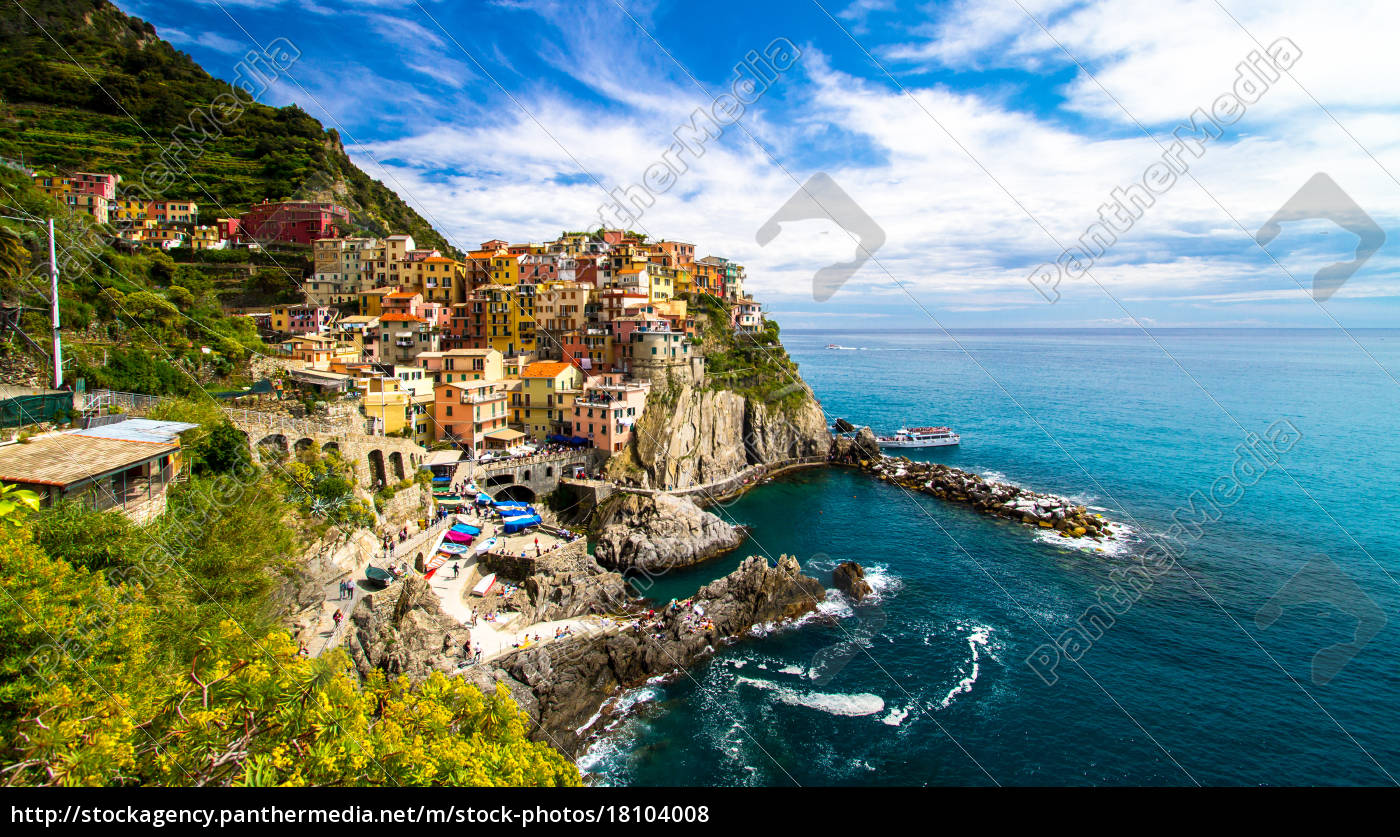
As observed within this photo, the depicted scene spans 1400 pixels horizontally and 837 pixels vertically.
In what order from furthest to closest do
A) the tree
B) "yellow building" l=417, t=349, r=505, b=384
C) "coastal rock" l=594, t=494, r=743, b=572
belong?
1. "yellow building" l=417, t=349, r=505, b=384
2. "coastal rock" l=594, t=494, r=743, b=572
3. the tree

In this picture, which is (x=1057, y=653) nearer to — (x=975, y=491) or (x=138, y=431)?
(x=975, y=491)

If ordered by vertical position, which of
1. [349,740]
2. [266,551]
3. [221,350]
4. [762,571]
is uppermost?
[221,350]

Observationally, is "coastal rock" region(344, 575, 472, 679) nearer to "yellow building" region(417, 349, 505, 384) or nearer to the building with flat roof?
the building with flat roof

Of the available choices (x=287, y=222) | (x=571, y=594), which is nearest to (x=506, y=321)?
(x=287, y=222)

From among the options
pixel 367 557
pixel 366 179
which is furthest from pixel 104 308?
pixel 366 179

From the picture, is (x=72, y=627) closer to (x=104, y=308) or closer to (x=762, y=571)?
(x=762, y=571)

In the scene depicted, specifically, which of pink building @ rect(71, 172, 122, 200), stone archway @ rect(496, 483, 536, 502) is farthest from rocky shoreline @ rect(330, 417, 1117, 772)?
pink building @ rect(71, 172, 122, 200)

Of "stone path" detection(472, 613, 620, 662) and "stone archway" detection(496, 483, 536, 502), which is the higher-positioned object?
"stone archway" detection(496, 483, 536, 502)
